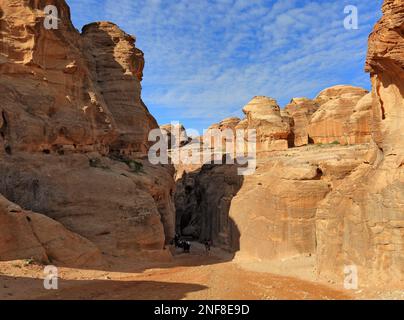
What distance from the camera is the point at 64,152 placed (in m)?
23.7

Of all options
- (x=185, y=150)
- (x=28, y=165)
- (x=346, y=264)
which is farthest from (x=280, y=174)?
(x=185, y=150)

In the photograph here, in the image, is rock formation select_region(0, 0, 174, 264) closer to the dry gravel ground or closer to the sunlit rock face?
the dry gravel ground

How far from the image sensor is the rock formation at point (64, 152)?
817 inches

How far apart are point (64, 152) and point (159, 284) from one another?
35.2 feet

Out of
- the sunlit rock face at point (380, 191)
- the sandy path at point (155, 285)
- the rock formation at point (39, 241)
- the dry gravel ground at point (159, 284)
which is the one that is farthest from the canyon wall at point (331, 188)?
the rock formation at point (39, 241)

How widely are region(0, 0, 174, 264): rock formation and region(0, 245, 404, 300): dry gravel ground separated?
1.41 m

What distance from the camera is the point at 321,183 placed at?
24.6 m

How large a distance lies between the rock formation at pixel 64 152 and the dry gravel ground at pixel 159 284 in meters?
1.41

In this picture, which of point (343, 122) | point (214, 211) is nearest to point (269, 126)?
point (343, 122)

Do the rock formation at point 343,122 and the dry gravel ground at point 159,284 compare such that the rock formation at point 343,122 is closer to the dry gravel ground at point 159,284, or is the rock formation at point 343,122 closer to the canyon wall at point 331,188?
the canyon wall at point 331,188

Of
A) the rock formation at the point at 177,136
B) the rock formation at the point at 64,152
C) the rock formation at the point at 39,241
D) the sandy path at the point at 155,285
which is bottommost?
the sandy path at the point at 155,285

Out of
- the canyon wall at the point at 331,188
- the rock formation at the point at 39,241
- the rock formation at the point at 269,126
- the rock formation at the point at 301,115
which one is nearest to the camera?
the canyon wall at the point at 331,188

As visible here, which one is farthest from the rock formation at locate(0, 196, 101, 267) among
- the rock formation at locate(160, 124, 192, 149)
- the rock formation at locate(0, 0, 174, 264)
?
the rock formation at locate(160, 124, 192, 149)
